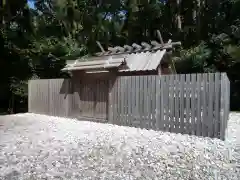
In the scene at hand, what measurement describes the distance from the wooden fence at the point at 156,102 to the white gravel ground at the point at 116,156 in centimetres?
51

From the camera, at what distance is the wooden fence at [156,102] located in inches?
289

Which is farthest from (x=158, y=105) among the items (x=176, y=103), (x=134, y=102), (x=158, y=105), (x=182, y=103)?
(x=134, y=102)

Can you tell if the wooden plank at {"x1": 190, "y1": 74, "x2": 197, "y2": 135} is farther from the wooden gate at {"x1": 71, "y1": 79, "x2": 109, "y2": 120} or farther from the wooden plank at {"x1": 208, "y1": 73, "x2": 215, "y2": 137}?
the wooden gate at {"x1": 71, "y1": 79, "x2": 109, "y2": 120}

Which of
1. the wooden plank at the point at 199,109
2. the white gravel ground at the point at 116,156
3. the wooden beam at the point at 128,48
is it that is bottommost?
the white gravel ground at the point at 116,156

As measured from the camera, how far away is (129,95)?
369 inches

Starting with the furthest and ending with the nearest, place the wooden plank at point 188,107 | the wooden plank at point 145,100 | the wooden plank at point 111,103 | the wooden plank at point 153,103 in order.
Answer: the wooden plank at point 111,103, the wooden plank at point 145,100, the wooden plank at point 153,103, the wooden plank at point 188,107

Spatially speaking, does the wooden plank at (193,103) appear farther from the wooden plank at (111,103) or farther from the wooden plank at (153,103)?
the wooden plank at (111,103)

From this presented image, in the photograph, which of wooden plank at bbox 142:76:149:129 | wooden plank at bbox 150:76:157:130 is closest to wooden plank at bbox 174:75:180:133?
wooden plank at bbox 150:76:157:130

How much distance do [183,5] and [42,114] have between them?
16.8 meters

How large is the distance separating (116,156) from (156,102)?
3364 millimetres

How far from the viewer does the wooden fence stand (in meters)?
7.34

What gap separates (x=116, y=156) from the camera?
5531 mm

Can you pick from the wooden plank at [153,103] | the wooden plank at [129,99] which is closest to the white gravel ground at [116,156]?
the wooden plank at [153,103]

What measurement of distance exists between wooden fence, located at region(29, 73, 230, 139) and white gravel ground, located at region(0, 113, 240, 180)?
51cm
